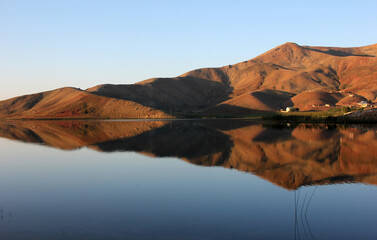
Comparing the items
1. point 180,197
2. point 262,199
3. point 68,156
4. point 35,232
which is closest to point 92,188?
point 180,197

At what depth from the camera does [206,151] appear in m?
31.6

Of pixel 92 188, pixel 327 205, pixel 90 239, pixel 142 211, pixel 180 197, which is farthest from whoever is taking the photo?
pixel 92 188

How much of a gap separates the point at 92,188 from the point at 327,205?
11421 millimetres

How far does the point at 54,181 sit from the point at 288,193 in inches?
513

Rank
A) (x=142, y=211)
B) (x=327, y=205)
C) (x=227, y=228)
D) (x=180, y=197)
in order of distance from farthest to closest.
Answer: (x=180, y=197) < (x=327, y=205) < (x=142, y=211) < (x=227, y=228)

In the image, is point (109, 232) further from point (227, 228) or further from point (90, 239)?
point (227, 228)

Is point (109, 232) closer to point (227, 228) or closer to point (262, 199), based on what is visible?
point (227, 228)

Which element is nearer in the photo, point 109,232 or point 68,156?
point 109,232

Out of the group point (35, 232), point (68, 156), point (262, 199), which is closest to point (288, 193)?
point (262, 199)

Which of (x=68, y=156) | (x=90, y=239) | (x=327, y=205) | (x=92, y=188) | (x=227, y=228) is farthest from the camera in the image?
(x=68, y=156)

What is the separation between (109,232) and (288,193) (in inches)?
352

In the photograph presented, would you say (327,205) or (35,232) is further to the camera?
(327,205)

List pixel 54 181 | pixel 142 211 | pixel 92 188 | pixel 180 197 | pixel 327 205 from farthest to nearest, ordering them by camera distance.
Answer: pixel 54 181 < pixel 92 188 < pixel 180 197 < pixel 327 205 < pixel 142 211

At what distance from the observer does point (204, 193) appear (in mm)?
16234
